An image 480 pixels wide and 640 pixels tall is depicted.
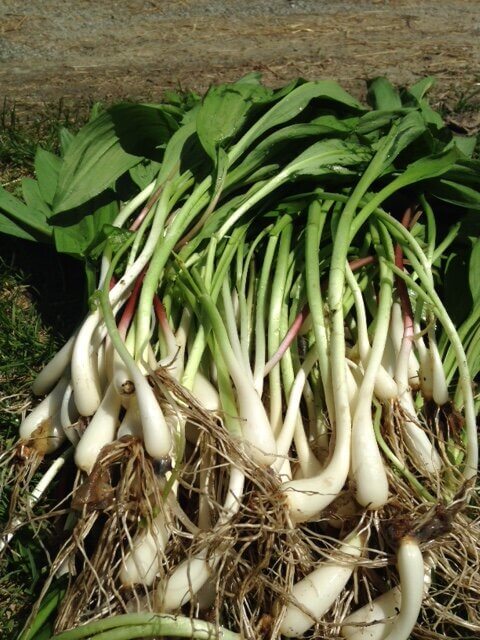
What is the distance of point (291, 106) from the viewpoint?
202cm

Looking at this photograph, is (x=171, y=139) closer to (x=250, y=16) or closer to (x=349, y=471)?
(x=349, y=471)

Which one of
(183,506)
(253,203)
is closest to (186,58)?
(253,203)

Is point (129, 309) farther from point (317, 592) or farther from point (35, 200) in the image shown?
point (317, 592)

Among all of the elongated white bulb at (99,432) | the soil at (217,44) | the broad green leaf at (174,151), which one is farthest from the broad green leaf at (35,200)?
the soil at (217,44)

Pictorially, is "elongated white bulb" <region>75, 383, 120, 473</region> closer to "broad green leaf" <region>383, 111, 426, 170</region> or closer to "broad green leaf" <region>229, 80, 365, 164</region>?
"broad green leaf" <region>229, 80, 365, 164</region>

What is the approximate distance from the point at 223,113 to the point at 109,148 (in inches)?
12.7

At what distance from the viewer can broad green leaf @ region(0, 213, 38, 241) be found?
2031 mm

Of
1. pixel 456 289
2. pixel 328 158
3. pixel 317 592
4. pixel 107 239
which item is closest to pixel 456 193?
pixel 456 289

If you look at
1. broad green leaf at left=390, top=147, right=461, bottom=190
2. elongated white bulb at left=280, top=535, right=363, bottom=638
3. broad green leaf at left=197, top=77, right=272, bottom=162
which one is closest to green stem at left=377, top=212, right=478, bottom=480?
broad green leaf at left=390, top=147, right=461, bottom=190

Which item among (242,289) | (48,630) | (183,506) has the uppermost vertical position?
(242,289)

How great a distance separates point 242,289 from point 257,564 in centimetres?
66

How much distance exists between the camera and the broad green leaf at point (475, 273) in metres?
1.86

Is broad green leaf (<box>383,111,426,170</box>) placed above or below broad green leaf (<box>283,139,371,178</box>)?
above

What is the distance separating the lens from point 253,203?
1.88 m
